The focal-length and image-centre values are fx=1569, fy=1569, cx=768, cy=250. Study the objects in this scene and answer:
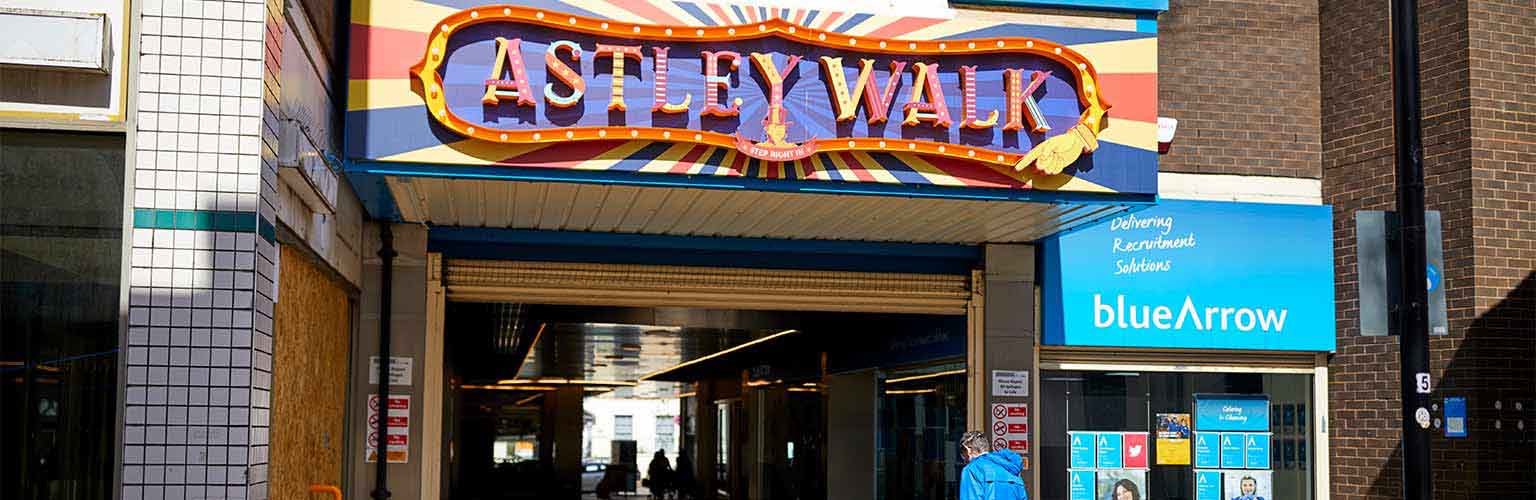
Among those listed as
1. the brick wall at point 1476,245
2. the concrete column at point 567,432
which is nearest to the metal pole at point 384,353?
the brick wall at point 1476,245

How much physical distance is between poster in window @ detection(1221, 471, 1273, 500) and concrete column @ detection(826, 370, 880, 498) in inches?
200

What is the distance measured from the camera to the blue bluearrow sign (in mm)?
14109

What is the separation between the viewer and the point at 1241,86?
587 inches

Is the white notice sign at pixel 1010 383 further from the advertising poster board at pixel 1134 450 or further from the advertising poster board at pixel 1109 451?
the advertising poster board at pixel 1134 450

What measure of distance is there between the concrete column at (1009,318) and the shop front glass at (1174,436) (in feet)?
1.29

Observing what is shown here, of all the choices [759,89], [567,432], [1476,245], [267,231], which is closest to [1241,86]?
[1476,245]

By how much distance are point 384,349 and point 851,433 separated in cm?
903

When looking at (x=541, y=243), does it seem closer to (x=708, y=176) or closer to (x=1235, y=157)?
(x=708, y=176)

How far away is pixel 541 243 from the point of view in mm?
13391

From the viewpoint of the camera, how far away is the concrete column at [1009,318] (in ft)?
45.9

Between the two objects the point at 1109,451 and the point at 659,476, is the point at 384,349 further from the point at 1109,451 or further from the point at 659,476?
the point at 659,476

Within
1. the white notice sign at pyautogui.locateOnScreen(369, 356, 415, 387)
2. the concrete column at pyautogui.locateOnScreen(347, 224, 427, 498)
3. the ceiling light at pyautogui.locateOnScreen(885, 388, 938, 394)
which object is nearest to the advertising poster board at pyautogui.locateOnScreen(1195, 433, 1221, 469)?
the ceiling light at pyautogui.locateOnScreen(885, 388, 938, 394)

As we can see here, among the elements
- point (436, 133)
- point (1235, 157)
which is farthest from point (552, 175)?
point (1235, 157)

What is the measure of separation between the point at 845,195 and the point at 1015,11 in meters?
1.94
